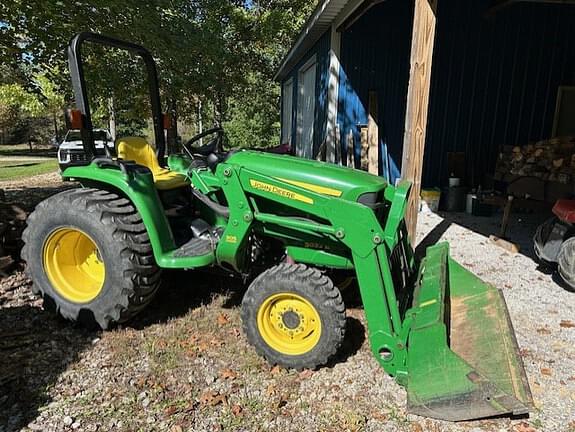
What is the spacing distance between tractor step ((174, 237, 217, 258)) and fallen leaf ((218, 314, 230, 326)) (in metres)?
0.62

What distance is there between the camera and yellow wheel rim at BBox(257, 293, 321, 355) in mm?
2631

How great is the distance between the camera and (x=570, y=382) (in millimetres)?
2676

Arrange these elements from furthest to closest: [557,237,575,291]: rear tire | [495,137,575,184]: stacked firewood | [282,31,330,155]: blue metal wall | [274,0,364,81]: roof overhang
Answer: [282,31,330,155]: blue metal wall
[274,0,364,81]: roof overhang
[495,137,575,184]: stacked firewood
[557,237,575,291]: rear tire

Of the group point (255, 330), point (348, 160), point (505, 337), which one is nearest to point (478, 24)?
point (348, 160)

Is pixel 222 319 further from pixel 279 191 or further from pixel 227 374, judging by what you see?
pixel 279 191

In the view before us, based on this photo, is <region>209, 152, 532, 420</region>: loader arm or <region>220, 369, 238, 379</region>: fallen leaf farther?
<region>220, 369, 238, 379</region>: fallen leaf

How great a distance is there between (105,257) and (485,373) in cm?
239

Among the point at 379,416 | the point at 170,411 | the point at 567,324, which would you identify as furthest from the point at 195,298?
the point at 567,324

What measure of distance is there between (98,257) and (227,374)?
4.68 feet

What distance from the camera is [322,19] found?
7.21 meters

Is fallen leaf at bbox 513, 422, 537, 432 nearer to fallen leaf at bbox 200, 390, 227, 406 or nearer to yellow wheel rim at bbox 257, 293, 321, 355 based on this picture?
yellow wheel rim at bbox 257, 293, 321, 355

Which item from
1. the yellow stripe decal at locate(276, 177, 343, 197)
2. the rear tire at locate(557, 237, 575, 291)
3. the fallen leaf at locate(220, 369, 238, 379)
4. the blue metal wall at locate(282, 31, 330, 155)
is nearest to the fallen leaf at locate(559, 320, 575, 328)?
the rear tire at locate(557, 237, 575, 291)

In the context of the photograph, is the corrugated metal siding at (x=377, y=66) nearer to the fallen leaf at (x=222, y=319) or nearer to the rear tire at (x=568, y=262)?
the rear tire at (x=568, y=262)

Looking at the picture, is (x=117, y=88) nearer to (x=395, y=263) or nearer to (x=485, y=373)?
(x=395, y=263)
